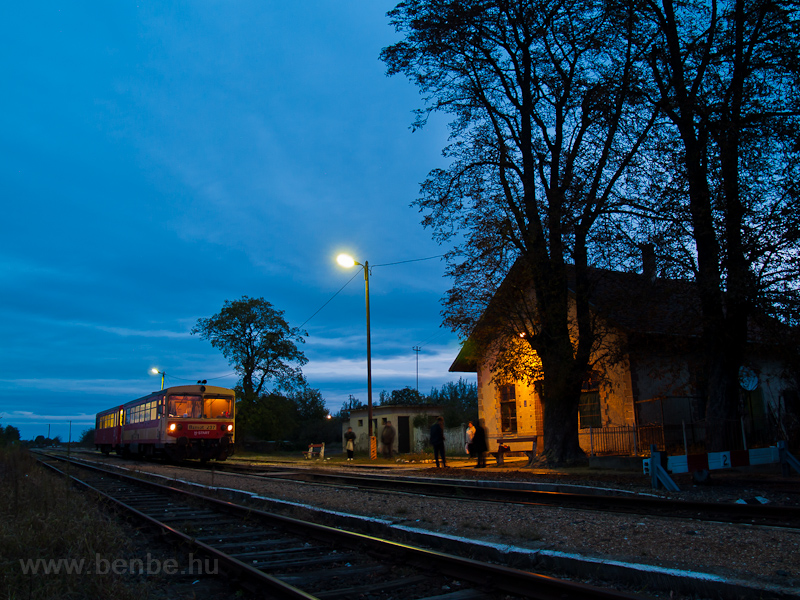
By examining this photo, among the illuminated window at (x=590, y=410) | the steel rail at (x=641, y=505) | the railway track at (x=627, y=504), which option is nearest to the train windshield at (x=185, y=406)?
the railway track at (x=627, y=504)

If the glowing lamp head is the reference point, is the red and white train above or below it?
below

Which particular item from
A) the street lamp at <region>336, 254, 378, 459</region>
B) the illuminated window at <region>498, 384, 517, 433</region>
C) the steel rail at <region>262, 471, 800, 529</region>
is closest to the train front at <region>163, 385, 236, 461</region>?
the street lamp at <region>336, 254, 378, 459</region>

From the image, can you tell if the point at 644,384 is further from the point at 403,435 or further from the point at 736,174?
the point at 403,435

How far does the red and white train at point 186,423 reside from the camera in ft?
77.9

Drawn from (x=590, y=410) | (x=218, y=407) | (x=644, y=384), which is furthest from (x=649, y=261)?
(x=218, y=407)

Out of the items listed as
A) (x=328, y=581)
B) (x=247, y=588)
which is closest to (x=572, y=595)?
(x=328, y=581)

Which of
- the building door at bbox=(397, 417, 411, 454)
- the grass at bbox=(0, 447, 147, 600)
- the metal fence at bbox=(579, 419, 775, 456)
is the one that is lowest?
the building door at bbox=(397, 417, 411, 454)

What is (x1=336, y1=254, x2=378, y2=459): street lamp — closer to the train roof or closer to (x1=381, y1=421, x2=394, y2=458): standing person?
(x1=381, y1=421, x2=394, y2=458): standing person

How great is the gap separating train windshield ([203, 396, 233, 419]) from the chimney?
18376 mm

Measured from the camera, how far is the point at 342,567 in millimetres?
5898

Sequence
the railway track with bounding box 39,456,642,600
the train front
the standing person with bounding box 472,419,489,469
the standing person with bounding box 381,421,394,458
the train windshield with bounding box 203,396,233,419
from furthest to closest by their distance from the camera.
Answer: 1. the standing person with bounding box 381,421,394,458
2. the train windshield with bounding box 203,396,233,419
3. the train front
4. the standing person with bounding box 472,419,489,469
5. the railway track with bounding box 39,456,642,600

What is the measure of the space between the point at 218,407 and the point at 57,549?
20.5 m

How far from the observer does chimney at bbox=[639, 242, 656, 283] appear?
1525 centimetres

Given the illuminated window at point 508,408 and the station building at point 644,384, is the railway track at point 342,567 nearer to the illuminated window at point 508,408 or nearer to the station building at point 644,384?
the station building at point 644,384
